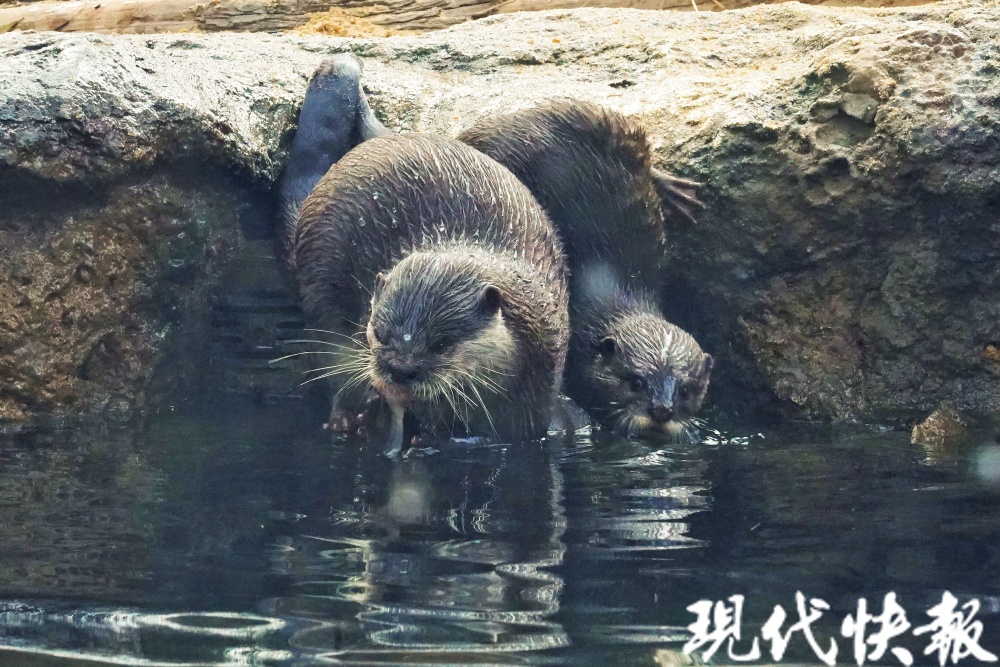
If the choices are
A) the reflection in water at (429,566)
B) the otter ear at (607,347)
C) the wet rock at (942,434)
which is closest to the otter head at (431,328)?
the reflection in water at (429,566)

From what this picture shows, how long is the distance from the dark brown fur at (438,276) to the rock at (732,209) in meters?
0.55

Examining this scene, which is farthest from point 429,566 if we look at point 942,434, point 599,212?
point 599,212

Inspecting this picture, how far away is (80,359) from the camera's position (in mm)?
3961

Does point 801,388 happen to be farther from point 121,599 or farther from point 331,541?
point 121,599

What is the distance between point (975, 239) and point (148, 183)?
283cm

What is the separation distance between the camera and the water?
1.79m

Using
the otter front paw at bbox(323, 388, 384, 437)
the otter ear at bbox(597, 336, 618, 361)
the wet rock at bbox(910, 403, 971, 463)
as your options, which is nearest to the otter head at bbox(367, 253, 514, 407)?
the otter front paw at bbox(323, 388, 384, 437)

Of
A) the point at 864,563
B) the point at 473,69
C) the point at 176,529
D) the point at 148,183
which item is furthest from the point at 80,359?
the point at 864,563

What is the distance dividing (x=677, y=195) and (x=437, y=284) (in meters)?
1.19

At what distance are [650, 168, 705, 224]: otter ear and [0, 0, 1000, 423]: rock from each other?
5 centimetres

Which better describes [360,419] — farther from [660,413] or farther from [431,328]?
[660,413]

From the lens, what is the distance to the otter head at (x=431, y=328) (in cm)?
340

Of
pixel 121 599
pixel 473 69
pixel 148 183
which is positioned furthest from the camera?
pixel 473 69

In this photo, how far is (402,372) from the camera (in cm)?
337
